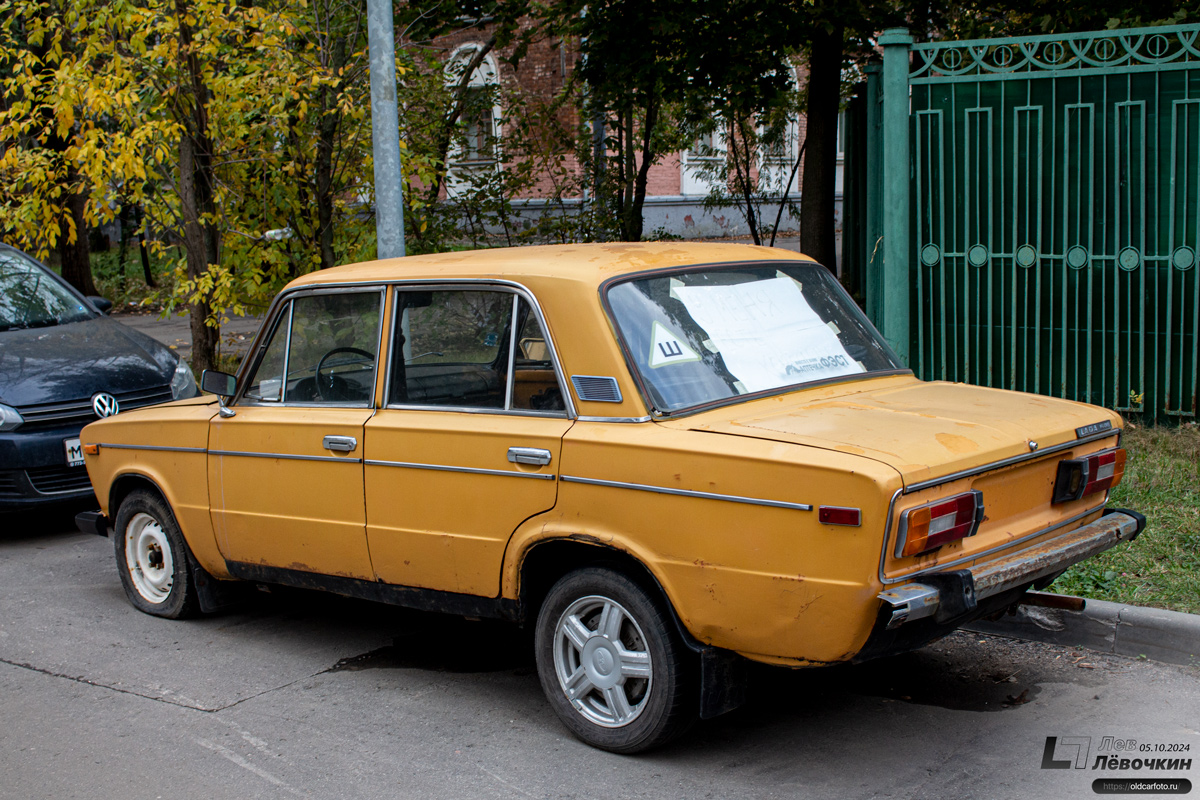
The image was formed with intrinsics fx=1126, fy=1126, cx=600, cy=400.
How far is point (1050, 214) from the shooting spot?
786cm

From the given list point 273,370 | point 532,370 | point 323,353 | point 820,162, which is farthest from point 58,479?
point 820,162

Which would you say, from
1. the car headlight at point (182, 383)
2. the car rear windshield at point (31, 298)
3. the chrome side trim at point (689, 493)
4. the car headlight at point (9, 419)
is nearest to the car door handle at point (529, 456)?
the chrome side trim at point (689, 493)

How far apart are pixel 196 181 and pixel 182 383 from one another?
277cm

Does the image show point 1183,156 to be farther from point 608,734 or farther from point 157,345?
point 157,345

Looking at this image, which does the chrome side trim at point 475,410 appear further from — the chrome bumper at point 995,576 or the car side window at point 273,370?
the chrome bumper at point 995,576

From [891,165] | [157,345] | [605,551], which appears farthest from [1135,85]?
[157,345]

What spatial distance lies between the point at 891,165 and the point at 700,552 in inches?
205

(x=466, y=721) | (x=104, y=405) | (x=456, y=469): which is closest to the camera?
(x=456, y=469)

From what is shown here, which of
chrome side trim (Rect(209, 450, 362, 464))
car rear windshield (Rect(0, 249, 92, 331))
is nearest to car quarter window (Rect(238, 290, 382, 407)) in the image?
chrome side trim (Rect(209, 450, 362, 464))

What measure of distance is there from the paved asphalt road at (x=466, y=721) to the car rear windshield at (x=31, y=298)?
11.6ft

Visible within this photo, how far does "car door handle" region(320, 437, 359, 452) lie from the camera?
15.3ft

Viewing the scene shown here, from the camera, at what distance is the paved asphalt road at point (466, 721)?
386 centimetres

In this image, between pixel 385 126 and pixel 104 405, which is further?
pixel 104 405

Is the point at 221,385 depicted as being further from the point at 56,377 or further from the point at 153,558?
the point at 56,377
